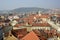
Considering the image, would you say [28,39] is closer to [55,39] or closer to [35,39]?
[35,39]

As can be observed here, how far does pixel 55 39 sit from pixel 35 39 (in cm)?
212

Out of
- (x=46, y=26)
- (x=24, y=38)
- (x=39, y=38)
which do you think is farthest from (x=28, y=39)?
(x=46, y=26)

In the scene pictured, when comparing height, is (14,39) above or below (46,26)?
above

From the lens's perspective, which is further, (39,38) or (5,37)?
(39,38)

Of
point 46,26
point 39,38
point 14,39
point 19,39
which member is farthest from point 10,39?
point 46,26

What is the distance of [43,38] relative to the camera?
26.8 m

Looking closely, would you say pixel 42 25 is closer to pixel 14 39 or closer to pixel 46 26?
pixel 46 26

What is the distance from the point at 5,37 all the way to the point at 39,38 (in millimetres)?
4110

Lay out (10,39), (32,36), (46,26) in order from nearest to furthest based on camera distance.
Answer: (10,39) → (32,36) → (46,26)

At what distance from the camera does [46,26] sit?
4597 centimetres

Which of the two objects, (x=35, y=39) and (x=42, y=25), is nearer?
(x=35, y=39)

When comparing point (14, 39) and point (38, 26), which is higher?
point (14, 39)

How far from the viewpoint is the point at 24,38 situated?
2517 cm

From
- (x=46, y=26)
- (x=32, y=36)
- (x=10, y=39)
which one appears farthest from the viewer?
(x=46, y=26)
